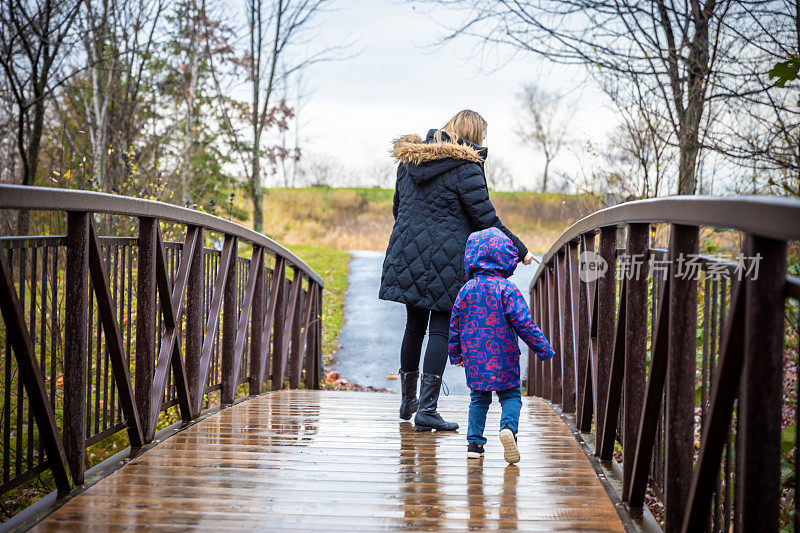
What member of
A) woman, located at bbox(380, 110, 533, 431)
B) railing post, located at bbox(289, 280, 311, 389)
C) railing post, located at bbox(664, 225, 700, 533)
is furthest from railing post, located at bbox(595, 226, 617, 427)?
railing post, located at bbox(289, 280, 311, 389)

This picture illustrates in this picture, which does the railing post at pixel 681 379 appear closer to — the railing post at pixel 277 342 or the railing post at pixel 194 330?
the railing post at pixel 194 330

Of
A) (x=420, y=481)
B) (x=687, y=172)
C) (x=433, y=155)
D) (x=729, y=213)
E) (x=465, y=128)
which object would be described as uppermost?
(x=687, y=172)

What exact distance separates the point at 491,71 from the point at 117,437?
525 centimetres

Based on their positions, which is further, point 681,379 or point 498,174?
point 498,174

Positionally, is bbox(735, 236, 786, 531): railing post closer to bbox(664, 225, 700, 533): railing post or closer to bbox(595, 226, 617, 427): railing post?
bbox(664, 225, 700, 533): railing post

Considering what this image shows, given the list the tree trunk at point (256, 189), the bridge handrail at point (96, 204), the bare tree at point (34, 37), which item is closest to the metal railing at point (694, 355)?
the bridge handrail at point (96, 204)

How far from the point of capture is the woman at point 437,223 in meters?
3.75

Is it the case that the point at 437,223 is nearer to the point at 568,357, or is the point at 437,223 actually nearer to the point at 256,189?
the point at 568,357

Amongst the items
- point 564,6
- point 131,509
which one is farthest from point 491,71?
point 131,509

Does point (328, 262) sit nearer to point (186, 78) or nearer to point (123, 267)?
point (186, 78)

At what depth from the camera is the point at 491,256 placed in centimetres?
336

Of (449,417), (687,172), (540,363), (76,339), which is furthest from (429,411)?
(687,172)

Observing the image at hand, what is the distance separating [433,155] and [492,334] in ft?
3.29

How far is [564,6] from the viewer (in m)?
7.02
